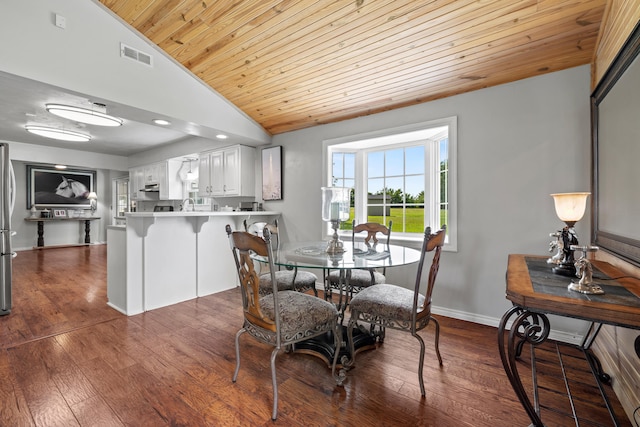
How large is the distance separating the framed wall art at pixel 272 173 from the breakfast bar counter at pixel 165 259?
0.58 m

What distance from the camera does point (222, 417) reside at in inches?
59.6

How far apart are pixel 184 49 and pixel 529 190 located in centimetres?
356

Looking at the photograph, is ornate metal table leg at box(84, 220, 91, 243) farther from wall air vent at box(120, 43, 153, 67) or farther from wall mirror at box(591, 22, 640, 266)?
wall mirror at box(591, 22, 640, 266)

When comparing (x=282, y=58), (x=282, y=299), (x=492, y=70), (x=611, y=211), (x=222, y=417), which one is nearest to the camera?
(x=222, y=417)

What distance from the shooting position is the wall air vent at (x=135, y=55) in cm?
265

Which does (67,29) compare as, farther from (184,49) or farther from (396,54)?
(396,54)

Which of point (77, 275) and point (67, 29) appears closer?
point (67, 29)

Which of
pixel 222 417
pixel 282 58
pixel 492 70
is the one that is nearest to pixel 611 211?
pixel 492 70

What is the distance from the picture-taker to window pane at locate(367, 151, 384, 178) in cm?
375

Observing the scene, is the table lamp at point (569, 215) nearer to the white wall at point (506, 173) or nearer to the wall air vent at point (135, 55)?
the white wall at point (506, 173)

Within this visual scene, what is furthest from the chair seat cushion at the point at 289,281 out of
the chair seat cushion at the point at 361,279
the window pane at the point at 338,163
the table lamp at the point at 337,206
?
the window pane at the point at 338,163

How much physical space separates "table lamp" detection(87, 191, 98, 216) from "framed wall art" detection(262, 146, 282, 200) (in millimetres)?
6711

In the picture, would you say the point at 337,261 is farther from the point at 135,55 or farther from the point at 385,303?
the point at 135,55

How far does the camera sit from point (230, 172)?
15.2 feet
